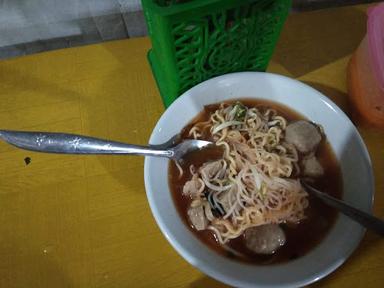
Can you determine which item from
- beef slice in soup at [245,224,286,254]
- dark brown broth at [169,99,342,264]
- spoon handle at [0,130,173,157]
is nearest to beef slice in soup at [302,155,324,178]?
dark brown broth at [169,99,342,264]

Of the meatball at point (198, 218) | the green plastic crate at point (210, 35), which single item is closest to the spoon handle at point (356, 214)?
the meatball at point (198, 218)

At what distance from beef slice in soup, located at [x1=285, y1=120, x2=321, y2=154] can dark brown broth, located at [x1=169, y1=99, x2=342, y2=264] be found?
0.11ft

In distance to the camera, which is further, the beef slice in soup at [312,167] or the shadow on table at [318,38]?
the shadow on table at [318,38]

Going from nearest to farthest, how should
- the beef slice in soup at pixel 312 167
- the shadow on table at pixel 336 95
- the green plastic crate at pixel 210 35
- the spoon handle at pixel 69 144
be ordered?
the green plastic crate at pixel 210 35 < the spoon handle at pixel 69 144 < the beef slice in soup at pixel 312 167 < the shadow on table at pixel 336 95

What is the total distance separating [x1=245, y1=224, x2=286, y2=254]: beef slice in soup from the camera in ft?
2.85

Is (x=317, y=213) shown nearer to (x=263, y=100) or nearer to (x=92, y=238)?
(x=263, y=100)

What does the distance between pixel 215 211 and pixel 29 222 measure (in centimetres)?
50

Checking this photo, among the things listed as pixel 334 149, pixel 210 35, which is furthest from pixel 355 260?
pixel 210 35

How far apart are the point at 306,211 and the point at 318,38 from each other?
2.01 ft

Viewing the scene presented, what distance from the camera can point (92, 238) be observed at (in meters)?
0.96

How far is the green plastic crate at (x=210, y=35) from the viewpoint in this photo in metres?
0.73

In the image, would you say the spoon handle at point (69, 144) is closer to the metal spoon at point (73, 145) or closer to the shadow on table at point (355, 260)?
the metal spoon at point (73, 145)

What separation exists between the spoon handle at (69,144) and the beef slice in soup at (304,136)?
0.38 metres

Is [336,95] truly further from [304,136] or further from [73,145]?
[73,145]
